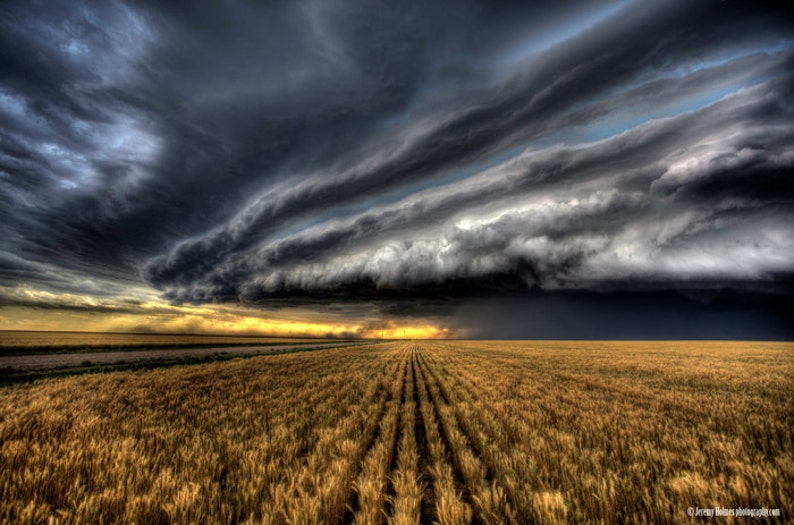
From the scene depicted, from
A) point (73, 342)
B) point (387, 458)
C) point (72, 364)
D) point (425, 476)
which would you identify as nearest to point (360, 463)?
point (387, 458)

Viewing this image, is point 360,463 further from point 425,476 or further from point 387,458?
point 425,476

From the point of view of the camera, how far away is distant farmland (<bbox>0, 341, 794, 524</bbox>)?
3465 millimetres

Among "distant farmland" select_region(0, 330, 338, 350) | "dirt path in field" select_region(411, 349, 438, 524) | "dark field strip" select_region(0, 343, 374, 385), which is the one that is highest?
"dirt path in field" select_region(411, 349, 438, 524)

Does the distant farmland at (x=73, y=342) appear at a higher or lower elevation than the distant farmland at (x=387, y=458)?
lower

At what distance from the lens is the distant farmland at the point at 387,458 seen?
11.4ft

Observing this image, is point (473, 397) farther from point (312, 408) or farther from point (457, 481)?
point (457, 481)

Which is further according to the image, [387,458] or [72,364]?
[72,364]

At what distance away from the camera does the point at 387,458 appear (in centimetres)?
530

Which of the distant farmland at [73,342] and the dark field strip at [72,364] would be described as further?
the distant farmland at [73,342]

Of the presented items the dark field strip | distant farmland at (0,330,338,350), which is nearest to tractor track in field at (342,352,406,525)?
the dark field strip

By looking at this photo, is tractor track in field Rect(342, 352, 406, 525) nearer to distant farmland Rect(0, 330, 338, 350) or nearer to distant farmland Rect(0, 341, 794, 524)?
distant farmland Rect(0, 341, 794, 524)

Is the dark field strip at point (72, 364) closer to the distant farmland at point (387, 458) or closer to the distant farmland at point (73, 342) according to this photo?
the distant farmland at point (387, 458)

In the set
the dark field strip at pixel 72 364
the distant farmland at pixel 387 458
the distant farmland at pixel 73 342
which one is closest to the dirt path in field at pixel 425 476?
the distant farmland at pixel 387 458

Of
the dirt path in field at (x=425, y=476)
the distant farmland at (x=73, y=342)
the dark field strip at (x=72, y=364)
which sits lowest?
the distant farmland at (x=73, y=342)
